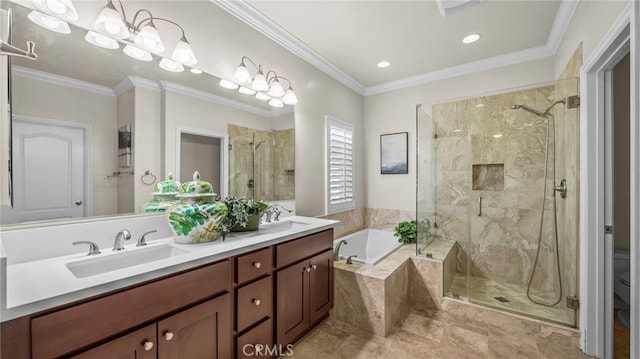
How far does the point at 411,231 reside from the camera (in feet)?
10.00

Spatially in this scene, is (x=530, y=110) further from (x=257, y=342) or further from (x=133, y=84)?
(x=133, y=84)

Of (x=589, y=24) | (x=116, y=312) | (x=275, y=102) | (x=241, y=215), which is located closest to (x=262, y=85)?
(x=275, y=102)

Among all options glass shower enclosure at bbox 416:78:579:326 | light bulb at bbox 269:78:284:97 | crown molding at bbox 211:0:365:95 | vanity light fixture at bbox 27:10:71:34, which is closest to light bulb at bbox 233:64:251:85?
light bulb at bbox 269:78:284:97

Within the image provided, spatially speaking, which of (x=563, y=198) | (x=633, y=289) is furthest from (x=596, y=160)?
(x=633, y=289)

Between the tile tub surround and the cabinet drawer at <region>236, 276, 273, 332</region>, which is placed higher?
the cabinet drawer at <region>236, 276, 273, 332</region>

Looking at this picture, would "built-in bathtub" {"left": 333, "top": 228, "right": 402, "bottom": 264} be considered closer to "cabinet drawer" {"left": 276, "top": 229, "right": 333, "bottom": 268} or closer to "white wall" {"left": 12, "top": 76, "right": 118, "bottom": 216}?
"cabinet drawer" {"left": 276, "top": 229, "right": 333, "bottom": 268}

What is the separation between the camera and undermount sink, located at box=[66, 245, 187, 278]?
115 cm

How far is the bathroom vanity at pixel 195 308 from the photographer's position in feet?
2.73

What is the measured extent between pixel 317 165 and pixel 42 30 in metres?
2.20

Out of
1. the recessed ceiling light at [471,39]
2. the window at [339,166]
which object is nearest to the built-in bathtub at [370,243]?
the window at [339,166]

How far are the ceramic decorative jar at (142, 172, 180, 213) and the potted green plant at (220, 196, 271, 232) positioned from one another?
12.6 inches

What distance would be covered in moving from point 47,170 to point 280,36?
1975 millimetres

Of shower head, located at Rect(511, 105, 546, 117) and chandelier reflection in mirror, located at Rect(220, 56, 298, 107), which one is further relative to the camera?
shower head, located at Rect(511, 105, 546, 117)

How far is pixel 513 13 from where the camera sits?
6.88ft
